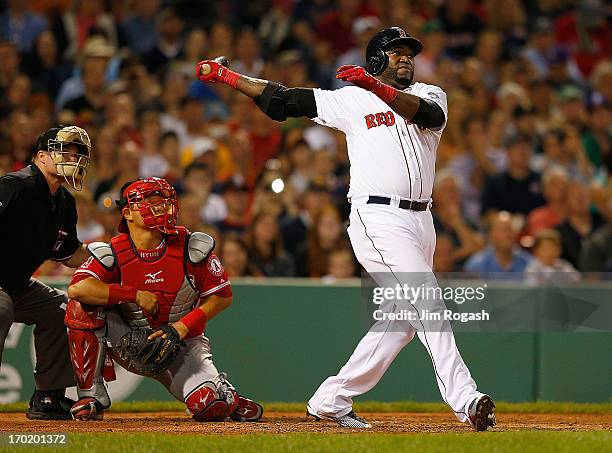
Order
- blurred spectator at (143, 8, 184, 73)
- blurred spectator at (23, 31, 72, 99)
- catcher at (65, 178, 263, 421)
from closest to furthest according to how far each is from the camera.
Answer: catcher at (65, 178, 263, 421)
blurred spectator at (23, 31, 72, 99)
blurred spectator at (143, 8, 184, 73)

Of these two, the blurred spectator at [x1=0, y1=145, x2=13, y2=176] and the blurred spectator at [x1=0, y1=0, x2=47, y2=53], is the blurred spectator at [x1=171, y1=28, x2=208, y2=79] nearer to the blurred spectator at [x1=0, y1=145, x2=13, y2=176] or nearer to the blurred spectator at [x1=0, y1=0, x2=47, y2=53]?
the blurred spectator at [x1=0, y1=0, x2=47, y2=53]

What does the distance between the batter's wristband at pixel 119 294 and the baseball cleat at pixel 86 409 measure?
662mm

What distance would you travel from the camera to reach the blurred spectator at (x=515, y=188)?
39.4 ft

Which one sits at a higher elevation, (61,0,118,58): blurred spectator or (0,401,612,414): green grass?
(61,0,118,58): blurred spectator

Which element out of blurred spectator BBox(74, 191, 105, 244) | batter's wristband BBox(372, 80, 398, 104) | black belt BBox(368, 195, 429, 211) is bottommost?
blurred spectator BBox(74, 191, 105, 244)

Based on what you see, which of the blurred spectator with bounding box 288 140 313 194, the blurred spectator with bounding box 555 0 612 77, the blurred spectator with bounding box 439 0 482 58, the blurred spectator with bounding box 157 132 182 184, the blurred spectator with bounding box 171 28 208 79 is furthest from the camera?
the blurred spectator with bounding box 555 0 612 77

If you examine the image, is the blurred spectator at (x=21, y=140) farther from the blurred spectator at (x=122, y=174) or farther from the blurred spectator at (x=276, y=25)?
the blurred spectator at (x=276, y=25)

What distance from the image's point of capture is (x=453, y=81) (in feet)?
44.1

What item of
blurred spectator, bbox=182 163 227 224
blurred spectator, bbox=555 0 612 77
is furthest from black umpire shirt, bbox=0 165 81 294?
blurred spectator, bbox=555 0 612 77

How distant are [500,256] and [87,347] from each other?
4560 mm

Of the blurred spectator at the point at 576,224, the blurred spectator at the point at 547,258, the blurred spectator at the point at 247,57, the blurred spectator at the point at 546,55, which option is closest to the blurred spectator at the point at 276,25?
the blurred spectator at the point at 247,57

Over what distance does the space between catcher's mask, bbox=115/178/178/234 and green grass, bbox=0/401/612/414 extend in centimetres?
183

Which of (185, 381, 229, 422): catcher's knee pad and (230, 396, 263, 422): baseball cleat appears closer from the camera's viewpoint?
(185, 381, 229, 422): catcher's knee pad

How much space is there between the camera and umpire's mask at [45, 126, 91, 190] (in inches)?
284
